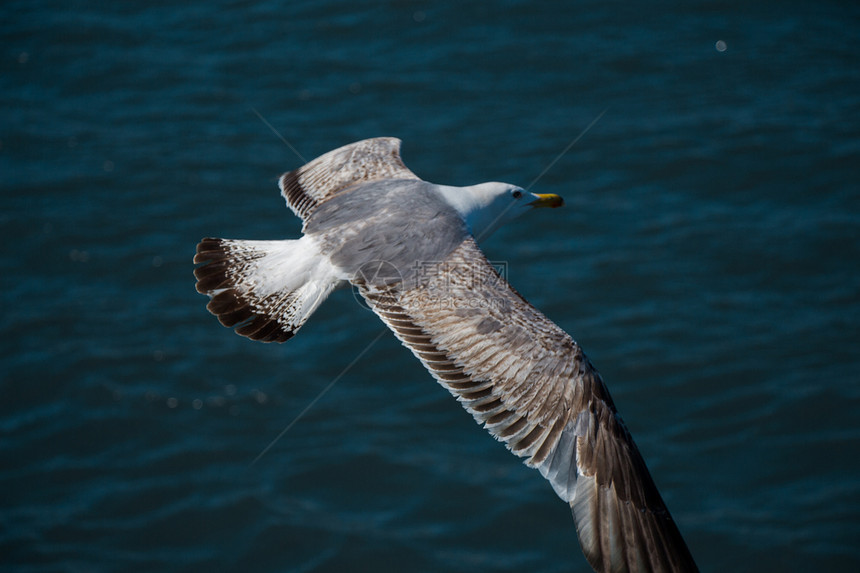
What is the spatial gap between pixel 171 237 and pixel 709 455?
20.5ft

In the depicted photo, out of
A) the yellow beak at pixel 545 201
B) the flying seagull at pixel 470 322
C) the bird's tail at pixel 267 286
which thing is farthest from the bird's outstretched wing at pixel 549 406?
the yellow beak at pixel 545 201

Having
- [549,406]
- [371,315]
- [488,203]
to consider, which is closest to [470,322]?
[549,406]

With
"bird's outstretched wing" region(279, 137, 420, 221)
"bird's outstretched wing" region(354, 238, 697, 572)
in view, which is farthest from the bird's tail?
"bird's outstretched wing" region(279, 137, 420, 221)

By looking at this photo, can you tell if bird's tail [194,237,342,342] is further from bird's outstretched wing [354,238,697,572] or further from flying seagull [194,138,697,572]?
bird's outstretched wing [354,238,697,572]

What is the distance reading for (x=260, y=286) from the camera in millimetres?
5855

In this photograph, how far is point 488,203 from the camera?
6.48m

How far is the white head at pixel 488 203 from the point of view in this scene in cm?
621

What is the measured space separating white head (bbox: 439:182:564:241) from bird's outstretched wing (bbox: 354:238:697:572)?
95 centimetres

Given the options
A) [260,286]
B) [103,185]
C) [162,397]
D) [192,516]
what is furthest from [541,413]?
[103,185]

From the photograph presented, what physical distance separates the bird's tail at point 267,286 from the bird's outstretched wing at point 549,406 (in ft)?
1.95

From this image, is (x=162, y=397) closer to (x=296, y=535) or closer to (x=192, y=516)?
(x=192, y=516)

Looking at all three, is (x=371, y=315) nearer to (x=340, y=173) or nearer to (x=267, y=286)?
(x=340, y=173)

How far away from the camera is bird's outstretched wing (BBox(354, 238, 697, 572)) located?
15.2 ft

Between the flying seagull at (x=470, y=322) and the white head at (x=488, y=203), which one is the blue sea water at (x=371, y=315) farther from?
the flying seagull at (x=470, y=322)
